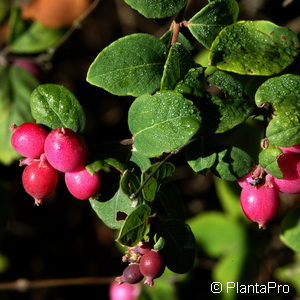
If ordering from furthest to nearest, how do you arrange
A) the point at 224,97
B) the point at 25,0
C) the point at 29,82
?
the point at 25,0
the point at 29,82
the point at 224,97

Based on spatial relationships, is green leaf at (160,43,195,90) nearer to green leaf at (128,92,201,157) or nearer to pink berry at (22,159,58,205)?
green leaf at (128,92,201,157)

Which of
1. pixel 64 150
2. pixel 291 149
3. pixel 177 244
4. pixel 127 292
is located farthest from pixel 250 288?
pixel 64 150

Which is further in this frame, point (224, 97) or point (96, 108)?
point (96, 108)

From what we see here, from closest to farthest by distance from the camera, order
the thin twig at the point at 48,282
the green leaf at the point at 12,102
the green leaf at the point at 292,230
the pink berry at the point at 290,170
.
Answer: the pink berry at the point at 290,170
the green leaf at the point at 292,230
the green leaf at the point at 12,102
the thin twig at the point at 48,282

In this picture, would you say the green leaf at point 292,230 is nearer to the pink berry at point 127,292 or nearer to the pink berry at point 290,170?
the pink berry at point 290,170

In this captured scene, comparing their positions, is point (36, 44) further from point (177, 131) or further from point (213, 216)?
point (177, 131)

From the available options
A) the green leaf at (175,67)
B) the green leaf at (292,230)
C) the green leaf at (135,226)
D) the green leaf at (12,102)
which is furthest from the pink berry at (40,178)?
the green leaf at (12,102)

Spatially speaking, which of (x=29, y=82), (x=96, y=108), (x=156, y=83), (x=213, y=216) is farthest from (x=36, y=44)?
(x=156, y=83)
